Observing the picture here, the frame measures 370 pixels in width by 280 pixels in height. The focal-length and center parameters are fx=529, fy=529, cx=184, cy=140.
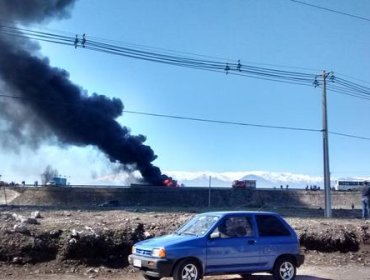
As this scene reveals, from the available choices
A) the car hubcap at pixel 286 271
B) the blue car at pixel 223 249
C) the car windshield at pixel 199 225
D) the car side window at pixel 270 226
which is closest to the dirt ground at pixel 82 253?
the car hubcap at pixel 286 271

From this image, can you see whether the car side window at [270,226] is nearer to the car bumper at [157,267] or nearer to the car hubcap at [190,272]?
the car hubcap at [190,272]

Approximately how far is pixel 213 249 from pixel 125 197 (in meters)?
40.1

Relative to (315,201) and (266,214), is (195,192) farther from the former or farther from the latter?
(266,214)

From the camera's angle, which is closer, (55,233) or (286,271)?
(286,271)

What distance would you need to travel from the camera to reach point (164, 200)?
1989 inches

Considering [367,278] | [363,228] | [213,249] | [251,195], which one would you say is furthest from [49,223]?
[251,195]

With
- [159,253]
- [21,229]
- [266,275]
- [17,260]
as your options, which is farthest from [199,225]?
[21,229]

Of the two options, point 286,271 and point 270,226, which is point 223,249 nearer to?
point 270,226

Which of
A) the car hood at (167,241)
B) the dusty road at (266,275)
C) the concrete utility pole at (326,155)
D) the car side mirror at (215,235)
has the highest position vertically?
the concrete utility pole at (326,155)

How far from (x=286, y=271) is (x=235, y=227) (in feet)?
5.53

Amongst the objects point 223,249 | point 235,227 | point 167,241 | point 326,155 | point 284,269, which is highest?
point 326,155

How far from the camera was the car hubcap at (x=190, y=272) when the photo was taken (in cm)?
1103

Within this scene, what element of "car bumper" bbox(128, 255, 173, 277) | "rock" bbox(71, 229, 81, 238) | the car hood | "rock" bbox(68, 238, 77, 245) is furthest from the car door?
"rock" bbox(71, 229, 81, 238)

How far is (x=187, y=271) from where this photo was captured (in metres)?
11.1
